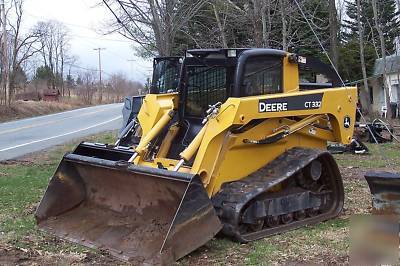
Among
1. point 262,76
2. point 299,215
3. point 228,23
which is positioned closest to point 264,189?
point 299,215

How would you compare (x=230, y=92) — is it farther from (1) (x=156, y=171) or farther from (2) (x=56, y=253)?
(2) (x=56, y=253)

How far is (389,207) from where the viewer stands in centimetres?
572

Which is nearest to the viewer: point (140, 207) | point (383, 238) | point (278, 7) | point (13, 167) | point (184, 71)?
point (383, 238)

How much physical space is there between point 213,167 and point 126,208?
115 cm

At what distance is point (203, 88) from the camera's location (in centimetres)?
733

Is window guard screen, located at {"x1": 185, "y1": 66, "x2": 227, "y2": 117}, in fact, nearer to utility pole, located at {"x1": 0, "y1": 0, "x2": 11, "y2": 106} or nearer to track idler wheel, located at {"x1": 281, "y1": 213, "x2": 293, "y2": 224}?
track idler wheel, located at {"x1": 281, "y1": 213, "x2": 293, "y2": 224}

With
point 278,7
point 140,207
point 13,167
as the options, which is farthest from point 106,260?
point 278,7

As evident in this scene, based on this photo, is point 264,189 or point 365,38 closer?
point 264,189

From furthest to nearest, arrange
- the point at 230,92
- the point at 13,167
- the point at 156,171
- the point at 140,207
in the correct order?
the point at 13,167, the point at 230,92, the point at 140,207, the point at 156,171

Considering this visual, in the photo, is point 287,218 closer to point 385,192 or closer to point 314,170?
point 314,170

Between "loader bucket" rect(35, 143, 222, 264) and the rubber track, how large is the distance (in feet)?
1.54

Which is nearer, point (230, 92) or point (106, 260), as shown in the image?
point (106, 260)

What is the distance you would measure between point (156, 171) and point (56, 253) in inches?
53.6

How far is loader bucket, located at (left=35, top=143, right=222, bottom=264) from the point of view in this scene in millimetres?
5559
